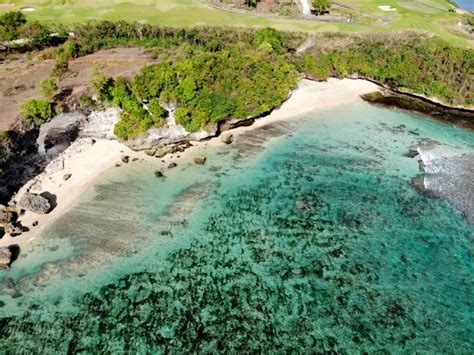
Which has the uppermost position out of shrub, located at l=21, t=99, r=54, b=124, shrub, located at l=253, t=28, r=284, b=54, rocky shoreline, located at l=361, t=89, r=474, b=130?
shrub, located at l=253, t=28, r=284, b=54

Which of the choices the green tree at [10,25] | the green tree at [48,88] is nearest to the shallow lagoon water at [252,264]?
the green tree at [48,88]

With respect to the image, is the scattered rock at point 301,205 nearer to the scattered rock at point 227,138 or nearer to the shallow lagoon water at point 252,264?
the shallow lagoon water at point 252,264

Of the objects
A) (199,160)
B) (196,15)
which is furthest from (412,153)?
(196,15)

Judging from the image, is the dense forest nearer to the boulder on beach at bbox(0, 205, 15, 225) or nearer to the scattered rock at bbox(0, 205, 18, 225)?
the scattered rock at bbox(0, 205, 18, 225)

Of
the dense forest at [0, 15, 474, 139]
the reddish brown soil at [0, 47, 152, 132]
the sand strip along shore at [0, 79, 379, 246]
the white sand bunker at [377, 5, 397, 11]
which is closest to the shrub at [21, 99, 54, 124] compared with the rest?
the dense forest at [0, 15, 474, 139]

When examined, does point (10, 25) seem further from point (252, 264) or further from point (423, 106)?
point (423, 106)

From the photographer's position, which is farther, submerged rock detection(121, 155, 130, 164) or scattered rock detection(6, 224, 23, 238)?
submerged rock detection(121, 155, 130, 164)
